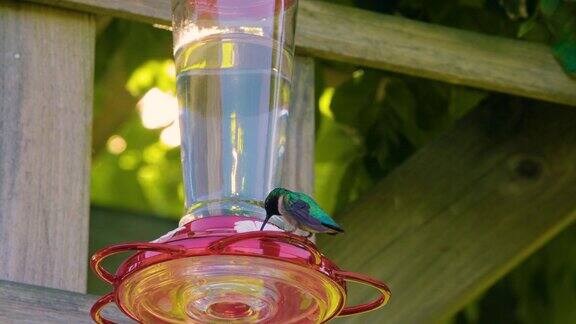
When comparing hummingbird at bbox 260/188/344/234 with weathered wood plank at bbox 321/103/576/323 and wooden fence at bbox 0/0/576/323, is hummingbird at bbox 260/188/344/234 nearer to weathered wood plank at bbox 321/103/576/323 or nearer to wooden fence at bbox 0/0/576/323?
wooden fence at bbox 0/0/576/323

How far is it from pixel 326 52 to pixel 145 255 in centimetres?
88

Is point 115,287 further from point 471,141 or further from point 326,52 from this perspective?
point 471,141

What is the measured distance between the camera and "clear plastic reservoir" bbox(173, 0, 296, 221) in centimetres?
254

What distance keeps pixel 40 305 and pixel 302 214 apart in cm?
52

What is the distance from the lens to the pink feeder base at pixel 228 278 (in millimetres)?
2158

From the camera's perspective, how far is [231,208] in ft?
8.13

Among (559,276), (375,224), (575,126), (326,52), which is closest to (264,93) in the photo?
(326,52)

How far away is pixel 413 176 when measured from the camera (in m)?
3.29

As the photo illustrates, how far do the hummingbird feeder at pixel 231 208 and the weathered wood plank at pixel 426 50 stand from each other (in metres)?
0.26

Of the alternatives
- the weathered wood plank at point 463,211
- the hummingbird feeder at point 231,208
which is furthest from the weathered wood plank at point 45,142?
the weathered wood plank at point 463,211

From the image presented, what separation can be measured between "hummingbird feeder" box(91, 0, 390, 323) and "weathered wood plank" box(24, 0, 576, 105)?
26cm

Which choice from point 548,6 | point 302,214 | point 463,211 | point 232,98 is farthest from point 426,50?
point 302,214

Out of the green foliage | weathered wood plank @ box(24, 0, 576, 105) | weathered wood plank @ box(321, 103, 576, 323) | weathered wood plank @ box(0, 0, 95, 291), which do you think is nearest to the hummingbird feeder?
weathered wood plank @ box(0, 0, 95, 291)

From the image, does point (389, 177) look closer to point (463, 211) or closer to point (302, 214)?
point (463, 211)
